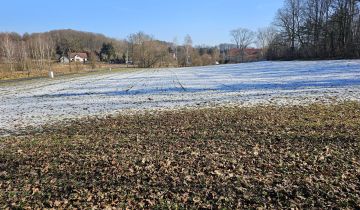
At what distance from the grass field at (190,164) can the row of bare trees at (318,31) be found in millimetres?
57147

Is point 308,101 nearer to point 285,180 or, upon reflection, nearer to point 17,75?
point 285,180

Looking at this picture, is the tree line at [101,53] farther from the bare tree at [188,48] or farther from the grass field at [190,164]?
the grass field at [190,164]

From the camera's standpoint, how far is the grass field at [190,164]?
5090mm

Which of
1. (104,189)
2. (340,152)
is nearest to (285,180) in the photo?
(340,152)

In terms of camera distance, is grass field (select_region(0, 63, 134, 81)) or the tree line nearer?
grass field (select_region(0, 63, 134, 81))

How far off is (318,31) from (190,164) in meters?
83.8

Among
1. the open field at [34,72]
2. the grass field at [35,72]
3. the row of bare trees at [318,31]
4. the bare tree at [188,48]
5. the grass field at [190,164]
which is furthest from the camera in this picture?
the bare tree at [188,48]

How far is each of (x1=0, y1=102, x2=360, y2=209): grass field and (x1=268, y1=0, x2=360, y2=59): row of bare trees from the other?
2250 inches

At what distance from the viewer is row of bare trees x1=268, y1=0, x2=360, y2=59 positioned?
68312 mm

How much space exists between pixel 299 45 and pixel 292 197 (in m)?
91.6

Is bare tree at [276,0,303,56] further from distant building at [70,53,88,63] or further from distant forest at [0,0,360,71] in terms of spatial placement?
distant building at [70,53,88,63]

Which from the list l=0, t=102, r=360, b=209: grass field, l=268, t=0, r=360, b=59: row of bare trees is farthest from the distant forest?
l=0, t=102, r=360, b=209: grass field

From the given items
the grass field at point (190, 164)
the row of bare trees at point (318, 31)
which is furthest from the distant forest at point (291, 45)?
the grass field at point (190, 164)

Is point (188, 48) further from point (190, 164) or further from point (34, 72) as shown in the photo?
point (190, 164)
